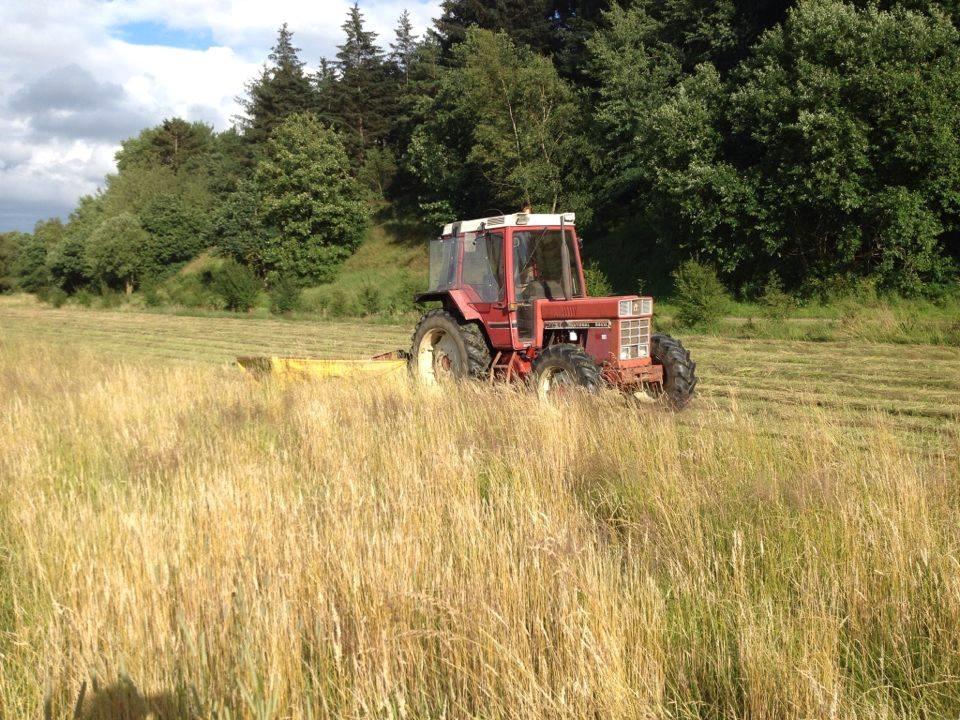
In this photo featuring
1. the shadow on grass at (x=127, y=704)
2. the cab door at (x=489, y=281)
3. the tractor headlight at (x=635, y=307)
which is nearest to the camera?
the shadow on grass at (x=127, y=704)

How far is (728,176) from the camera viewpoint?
1925cm

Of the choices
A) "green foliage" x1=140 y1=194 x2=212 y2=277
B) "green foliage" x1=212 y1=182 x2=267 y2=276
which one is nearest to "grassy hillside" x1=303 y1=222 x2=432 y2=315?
"green foliage" x1=212 y1=182 x2=267 y2=276

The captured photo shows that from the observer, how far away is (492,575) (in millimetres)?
3021

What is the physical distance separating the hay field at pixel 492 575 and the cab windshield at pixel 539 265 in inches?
108

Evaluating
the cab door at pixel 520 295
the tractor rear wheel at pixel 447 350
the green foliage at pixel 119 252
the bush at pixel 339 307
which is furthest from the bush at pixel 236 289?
the cab door at pixel 520 295

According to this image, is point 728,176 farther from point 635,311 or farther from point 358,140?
point 358,140

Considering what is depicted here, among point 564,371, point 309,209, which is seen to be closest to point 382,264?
point 309,209

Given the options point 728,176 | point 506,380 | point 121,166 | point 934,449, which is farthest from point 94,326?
point 121,166

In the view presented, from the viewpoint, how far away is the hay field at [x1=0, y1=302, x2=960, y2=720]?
2477mm

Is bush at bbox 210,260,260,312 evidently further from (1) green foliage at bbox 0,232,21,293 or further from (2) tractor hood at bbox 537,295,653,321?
(1) green foliage at bbox 0,232,21,293

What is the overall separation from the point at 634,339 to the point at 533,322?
115 centimetres

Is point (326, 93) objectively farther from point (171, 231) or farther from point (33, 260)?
point (33, 260)

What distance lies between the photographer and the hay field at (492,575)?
2.48 meters

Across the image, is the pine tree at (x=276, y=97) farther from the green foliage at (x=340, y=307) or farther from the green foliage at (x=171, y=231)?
the green foliage at (x=340, y=307)
